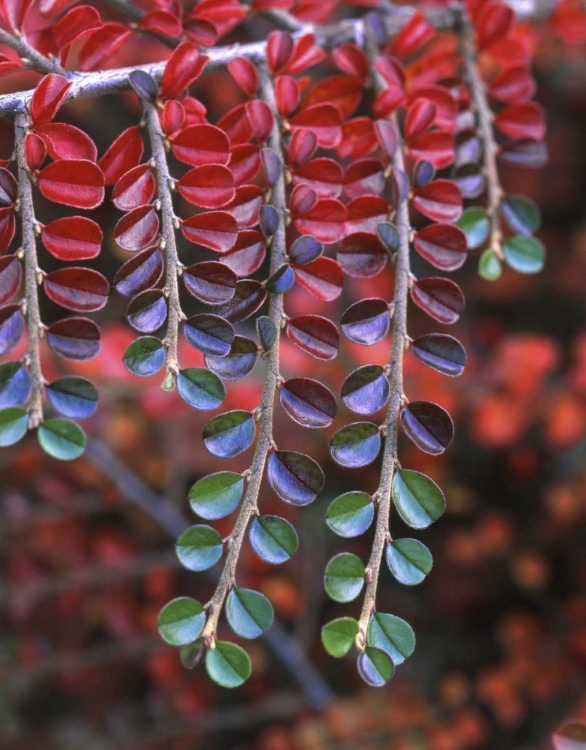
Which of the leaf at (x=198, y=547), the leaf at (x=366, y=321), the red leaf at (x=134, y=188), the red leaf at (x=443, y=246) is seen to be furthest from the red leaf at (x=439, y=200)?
the leaf at (x=198, y=547)

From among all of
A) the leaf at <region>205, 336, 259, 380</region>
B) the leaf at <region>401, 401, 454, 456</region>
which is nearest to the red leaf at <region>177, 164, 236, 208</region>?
the leaf at <region>205, 336, 259, 380</region>

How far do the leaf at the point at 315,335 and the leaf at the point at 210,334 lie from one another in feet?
0.19

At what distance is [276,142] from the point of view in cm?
64

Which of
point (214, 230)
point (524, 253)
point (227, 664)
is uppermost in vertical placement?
point (214, 230)

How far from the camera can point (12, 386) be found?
52 cm

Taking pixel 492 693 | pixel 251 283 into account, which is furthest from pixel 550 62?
pixel 251 283

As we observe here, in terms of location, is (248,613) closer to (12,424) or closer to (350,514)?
(350,514)

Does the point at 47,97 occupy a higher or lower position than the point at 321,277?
higher

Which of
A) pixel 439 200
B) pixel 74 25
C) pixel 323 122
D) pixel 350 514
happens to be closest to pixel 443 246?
pixel 439 200

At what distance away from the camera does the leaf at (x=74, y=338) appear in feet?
1.82

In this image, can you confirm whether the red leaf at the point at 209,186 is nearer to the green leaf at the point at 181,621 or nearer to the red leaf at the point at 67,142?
the red leaf at the point at 67,142

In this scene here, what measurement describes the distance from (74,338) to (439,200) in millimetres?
351

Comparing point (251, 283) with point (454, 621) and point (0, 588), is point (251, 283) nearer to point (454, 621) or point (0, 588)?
point (0, 588)

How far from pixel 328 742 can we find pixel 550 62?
1.77m
